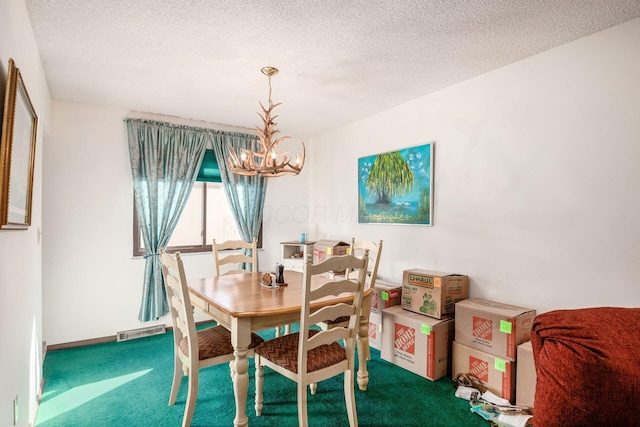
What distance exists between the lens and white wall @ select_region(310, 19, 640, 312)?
210 cm

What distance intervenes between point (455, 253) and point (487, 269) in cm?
31

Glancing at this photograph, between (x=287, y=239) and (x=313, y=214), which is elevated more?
(x=313, y=214)

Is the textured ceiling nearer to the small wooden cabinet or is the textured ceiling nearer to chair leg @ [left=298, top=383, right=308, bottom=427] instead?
the small wooden cabinet

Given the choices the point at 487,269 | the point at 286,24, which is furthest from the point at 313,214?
the point at 286,24

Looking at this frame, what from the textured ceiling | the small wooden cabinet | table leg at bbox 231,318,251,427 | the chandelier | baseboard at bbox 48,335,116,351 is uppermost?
the textured ceiling

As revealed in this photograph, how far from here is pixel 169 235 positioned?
3850mm

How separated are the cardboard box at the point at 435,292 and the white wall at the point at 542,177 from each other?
158mm

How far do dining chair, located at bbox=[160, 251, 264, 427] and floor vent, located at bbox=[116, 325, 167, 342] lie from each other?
62.8 inches

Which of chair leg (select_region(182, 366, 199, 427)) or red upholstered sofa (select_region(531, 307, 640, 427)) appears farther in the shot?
chair leg (select_region(182, 366, 199, 427))

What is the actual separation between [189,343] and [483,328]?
79.1 inches

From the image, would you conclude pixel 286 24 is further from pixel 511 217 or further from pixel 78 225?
pixel 78 225

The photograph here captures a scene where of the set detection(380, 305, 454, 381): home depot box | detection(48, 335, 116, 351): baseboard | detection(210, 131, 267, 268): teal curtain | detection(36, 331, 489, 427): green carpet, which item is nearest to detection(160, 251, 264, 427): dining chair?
detection(36, 331, 489, 427): green carpet

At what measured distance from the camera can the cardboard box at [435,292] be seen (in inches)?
109

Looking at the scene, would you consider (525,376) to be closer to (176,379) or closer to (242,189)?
(176,379)
